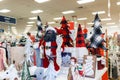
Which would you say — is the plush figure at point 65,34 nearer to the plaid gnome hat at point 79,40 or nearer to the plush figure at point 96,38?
the plaid gnome hat at point 79,40

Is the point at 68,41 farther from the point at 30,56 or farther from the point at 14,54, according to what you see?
the point at 14,54

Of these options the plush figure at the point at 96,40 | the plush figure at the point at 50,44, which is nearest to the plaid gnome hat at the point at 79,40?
the plush figure at the point at 96,40

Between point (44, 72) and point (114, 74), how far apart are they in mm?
5147

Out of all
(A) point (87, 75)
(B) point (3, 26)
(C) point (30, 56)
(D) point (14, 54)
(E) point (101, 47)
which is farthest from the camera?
(B) point (3, 26)

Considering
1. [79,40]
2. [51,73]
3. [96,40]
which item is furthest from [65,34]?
[51,73]

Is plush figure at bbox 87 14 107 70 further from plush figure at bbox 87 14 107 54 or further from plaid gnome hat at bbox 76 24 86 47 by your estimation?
plaid gnome hat at bbox 76 24 86 47

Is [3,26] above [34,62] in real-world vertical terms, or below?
above

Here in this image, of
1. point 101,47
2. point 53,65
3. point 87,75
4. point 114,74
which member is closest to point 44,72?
point 53,65

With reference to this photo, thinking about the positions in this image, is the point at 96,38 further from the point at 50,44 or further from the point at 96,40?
the point at 50,44

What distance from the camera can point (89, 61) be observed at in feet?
6.78

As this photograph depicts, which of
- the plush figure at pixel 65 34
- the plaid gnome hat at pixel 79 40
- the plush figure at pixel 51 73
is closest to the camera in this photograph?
the plush figure at pixel 51 73

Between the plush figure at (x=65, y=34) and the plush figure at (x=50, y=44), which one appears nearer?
the plush figure at (x=50, y=44)

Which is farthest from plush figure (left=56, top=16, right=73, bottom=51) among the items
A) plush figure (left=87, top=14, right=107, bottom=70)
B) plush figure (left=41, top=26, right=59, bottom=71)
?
plush figure (left=41, top=26, right=59, bottom=71)

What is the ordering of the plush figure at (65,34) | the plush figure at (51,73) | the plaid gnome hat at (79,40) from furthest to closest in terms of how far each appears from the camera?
1. the plaid gnome hat at (79,40)
2. the plush figure at (65,34)
3. the plush figure at (51,73)
